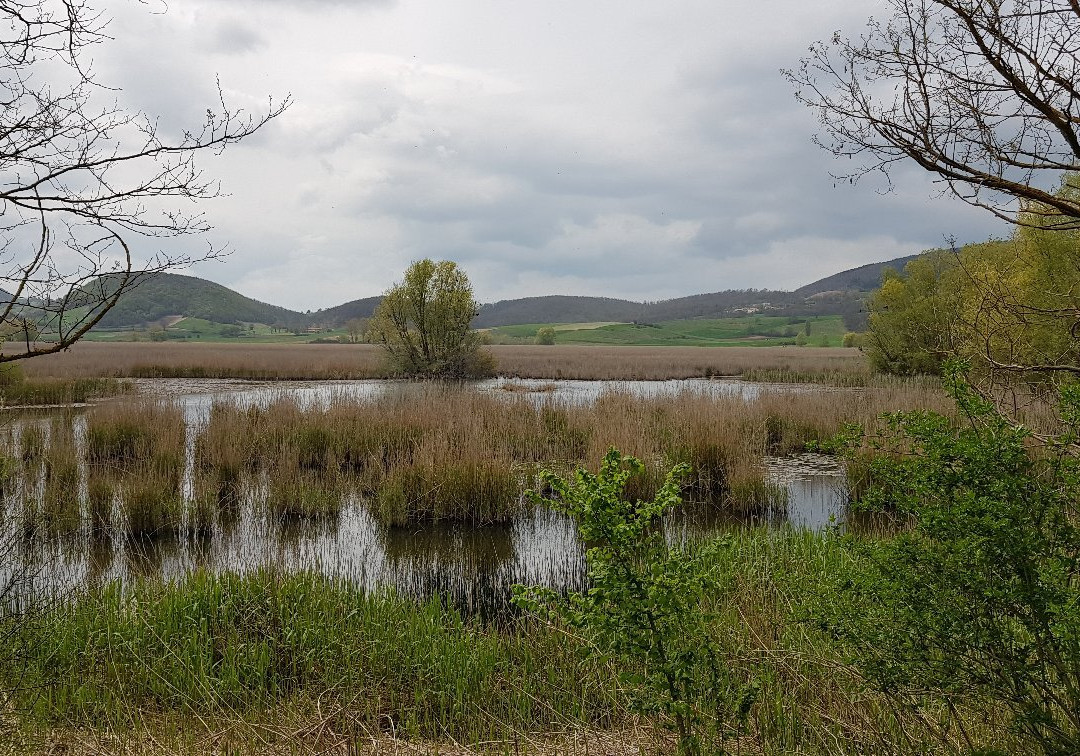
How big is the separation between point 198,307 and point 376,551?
161m

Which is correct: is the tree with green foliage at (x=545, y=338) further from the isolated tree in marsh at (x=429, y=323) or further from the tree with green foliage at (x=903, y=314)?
the tree with green foliage at (x=903, y=314)

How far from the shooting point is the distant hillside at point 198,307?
13300 cm

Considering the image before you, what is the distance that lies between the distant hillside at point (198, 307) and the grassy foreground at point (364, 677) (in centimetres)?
13841

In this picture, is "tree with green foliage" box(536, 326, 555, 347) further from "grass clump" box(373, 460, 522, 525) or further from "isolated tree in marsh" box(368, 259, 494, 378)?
"grass clump" box(373, 460, 522, 525)

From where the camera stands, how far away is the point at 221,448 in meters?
10.7

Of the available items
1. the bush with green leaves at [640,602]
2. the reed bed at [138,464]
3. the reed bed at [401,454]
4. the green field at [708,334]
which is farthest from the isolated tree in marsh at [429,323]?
the green field at [708,334]

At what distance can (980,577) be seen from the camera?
218 centimetres

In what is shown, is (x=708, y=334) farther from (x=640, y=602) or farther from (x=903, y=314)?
(x=640, y=602)

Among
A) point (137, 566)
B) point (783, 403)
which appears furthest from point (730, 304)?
point (137, 566)

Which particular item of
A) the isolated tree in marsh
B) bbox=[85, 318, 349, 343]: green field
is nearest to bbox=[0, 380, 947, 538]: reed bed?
the isolated tree in marsh

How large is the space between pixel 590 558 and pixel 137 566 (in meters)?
6.12

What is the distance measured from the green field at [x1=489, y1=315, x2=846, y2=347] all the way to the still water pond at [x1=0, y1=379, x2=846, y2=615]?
78.3 m

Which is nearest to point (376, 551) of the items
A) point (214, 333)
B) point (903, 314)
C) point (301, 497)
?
point (301, 497)

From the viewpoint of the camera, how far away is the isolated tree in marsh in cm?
2744
